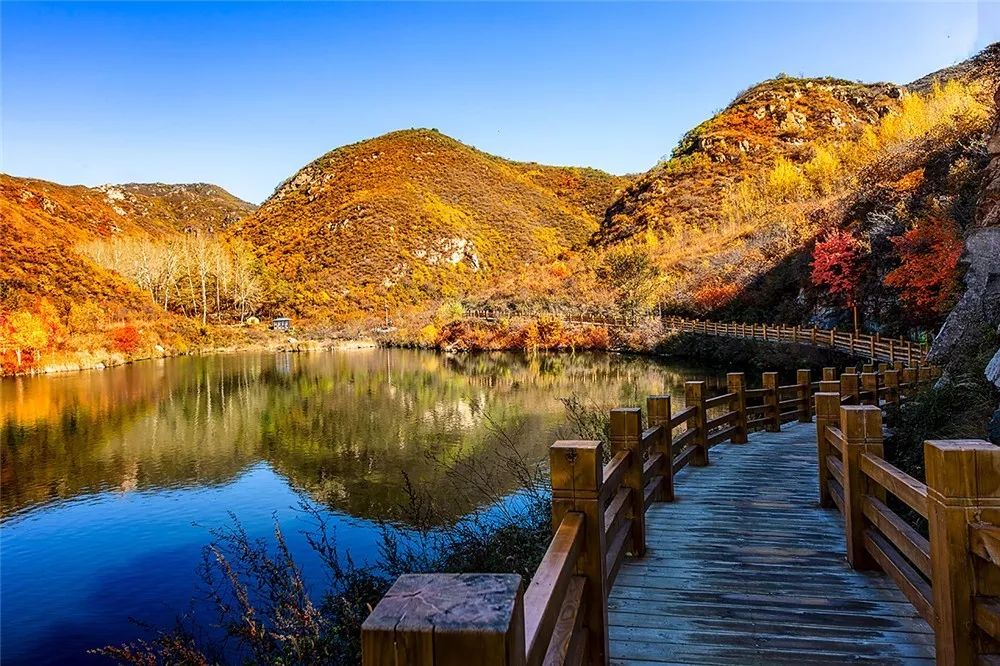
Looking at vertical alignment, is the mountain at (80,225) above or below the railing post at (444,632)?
above

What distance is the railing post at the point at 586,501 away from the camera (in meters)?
2.69

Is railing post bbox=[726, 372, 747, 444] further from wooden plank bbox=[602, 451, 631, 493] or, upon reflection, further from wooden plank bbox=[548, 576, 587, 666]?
wooden plank bbox=[548, 576, 587, 666]

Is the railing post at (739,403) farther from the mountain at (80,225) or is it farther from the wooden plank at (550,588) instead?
the mountain at (80,225)

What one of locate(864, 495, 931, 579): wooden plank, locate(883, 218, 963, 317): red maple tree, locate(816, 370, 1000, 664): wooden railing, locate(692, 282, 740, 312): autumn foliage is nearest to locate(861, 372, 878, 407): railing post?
locate(864, 495, 931, 579): wooden plank

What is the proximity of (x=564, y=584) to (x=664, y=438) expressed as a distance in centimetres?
416

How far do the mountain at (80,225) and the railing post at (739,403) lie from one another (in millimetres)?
46802

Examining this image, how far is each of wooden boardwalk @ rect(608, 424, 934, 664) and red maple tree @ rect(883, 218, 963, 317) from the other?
2011 centimetres

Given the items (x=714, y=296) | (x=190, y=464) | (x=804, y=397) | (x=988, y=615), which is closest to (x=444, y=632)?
(x=988, y=615)

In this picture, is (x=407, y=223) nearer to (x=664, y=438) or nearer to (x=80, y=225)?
(x=80, y=225)

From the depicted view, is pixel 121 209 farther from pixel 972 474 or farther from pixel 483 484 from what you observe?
pixel 972 474

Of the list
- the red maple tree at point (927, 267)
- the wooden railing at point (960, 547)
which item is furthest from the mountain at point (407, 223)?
the wooden railing at point (960, 547)

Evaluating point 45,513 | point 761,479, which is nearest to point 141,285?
point 45,513

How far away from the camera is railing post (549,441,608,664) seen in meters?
2.69

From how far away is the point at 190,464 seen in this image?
15289 mm
